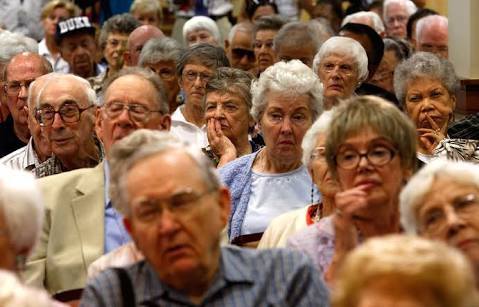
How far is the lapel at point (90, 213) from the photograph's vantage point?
4551 millimetres

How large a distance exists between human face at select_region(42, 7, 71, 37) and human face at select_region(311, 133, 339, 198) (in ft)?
20.6

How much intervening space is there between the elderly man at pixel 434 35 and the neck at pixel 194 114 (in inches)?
108

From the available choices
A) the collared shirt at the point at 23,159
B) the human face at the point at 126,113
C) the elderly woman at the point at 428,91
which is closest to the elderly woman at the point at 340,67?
the elderly woman at the point at 428,91

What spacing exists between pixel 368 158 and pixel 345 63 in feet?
9.80

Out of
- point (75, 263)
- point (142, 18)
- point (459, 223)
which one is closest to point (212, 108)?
point (75, 263)

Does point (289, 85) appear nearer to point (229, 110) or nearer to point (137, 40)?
point (229, 110)

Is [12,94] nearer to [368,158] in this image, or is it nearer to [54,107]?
[54,107]

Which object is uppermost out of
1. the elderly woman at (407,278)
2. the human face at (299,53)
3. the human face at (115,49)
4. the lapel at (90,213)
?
the elderly woman at (407,278)

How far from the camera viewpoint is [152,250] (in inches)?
130

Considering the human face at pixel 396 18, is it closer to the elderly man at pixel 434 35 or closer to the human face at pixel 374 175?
the elderly man at pixel 434 35

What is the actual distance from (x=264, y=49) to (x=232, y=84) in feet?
8.77

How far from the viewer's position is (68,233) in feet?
15.1

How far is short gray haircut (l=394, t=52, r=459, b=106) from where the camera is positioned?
623 cm

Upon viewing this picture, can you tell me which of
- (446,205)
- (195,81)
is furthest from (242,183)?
(446,205)
